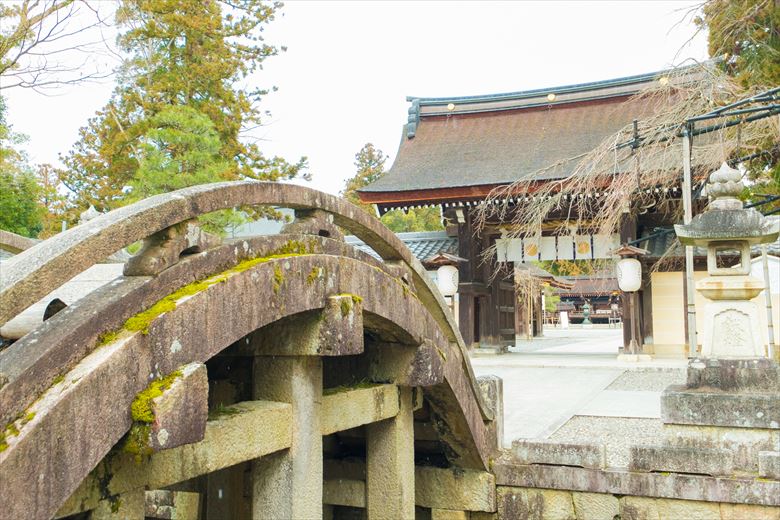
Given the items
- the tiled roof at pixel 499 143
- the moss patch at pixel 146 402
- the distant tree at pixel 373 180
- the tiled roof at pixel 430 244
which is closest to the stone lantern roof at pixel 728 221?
the moss patch at pixel 146 402

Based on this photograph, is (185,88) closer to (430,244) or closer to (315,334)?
(430,244)

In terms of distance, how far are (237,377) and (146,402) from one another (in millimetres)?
1602

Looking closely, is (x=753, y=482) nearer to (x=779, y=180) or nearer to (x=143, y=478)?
(x=143, y=478)

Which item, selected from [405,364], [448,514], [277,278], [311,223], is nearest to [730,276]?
[448,514]

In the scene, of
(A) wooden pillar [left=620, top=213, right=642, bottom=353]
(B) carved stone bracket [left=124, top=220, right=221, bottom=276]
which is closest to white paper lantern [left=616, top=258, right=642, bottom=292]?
(A) wooden pillar [left=620, top=213, right=642, bottom=353]

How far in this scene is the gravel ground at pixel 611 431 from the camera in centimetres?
654

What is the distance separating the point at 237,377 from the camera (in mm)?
3646

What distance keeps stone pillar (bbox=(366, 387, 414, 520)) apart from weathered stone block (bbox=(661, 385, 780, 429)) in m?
3.15

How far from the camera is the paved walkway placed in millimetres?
7449

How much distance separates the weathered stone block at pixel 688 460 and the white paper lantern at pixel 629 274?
36.8ft

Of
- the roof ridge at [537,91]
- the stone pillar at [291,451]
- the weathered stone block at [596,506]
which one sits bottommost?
the weathered stone block at [596,506]

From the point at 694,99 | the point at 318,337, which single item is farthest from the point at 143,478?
the point at 694,99

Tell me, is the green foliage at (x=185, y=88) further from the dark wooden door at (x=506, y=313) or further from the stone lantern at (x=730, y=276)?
the stone lantern at (x=730, y=276)

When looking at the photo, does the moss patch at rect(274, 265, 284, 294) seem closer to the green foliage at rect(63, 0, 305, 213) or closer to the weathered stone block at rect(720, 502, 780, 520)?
the weathered stone block at rect(720, 502, 780, 520)
